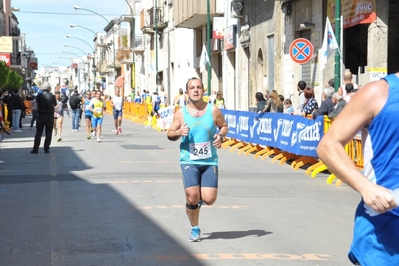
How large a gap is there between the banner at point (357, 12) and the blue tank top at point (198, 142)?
13027mm

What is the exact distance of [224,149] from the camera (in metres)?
22.0

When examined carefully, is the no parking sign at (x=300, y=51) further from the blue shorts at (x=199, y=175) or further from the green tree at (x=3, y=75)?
the green tree at (x=3, y=75)

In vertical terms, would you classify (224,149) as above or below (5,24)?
below

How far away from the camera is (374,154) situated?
11.1 feet

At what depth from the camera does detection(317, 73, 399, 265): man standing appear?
128 inches

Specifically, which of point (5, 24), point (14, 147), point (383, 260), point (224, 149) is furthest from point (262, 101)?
point (5, 24)

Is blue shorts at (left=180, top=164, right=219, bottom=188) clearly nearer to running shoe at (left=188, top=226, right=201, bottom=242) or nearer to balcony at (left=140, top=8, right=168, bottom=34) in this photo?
running shoe at (left=188, top=226, right=201, bottom=242)

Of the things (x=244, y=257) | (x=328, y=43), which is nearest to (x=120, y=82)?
(x=328, y=43)

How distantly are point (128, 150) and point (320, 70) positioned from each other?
305 inches

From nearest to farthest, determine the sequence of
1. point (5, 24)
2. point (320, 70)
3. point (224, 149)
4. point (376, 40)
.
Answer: point (376, 40) → point (224, 149) → point (320, 70) → point (5, 24)

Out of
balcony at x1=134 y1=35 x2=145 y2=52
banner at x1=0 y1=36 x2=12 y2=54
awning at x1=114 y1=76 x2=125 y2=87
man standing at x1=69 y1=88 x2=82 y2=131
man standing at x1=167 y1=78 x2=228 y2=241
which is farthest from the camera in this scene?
awning at x1=114 y1=76 x2=125 y2=87

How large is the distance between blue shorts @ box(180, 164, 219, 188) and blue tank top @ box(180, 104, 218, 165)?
0.05m

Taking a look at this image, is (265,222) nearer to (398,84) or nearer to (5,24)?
(398,84)

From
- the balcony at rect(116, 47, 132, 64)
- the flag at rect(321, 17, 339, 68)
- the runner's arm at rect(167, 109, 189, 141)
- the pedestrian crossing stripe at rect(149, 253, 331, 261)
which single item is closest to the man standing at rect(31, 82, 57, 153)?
the flag at rect(321, 17, 339, 68)
